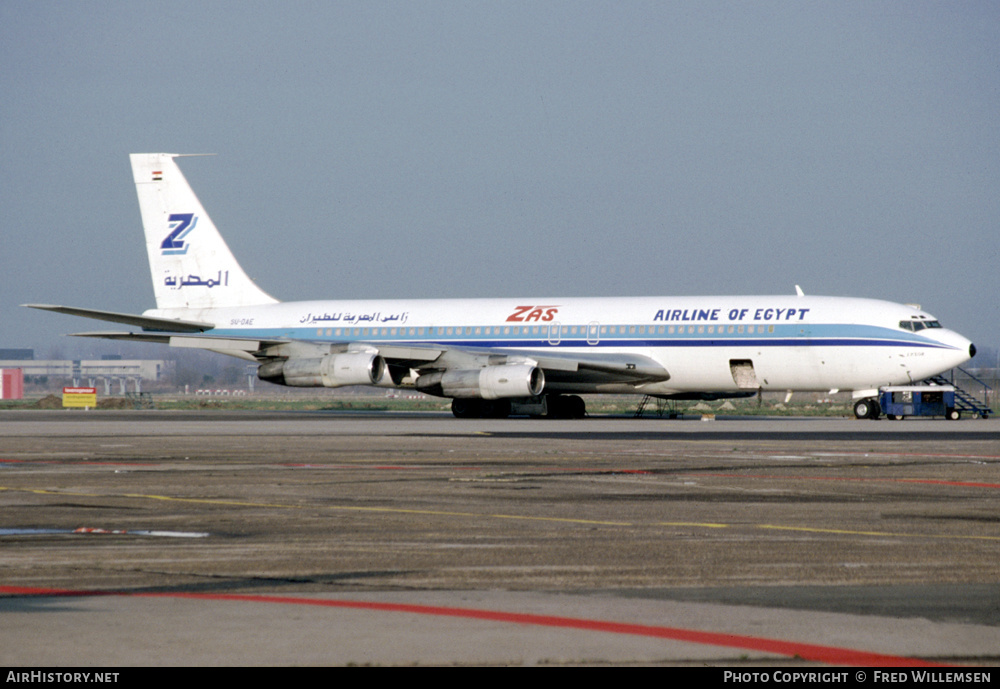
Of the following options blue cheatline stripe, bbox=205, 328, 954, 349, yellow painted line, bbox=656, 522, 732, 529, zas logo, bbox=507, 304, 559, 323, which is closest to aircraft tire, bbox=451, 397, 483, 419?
blue cheatline stripe, bbox=205, 328, 954, 349

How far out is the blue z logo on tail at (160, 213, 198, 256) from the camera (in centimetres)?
5425

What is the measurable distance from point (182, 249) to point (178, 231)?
81 centimetres

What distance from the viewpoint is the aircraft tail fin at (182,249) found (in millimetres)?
54188

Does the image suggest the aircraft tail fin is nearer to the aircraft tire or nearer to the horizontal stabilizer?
the horizontal stabilizer

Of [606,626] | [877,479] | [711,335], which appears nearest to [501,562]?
[606,626]

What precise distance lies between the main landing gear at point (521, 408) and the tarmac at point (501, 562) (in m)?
24.0

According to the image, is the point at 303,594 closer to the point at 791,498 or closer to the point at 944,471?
the point at 791,498

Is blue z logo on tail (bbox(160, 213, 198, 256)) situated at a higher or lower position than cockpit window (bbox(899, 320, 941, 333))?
higher

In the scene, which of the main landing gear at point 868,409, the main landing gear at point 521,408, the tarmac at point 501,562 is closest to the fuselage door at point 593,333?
the main landing gear at point 521,408

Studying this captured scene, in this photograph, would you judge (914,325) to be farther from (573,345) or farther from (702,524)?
(702,524)

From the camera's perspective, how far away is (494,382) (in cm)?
4416

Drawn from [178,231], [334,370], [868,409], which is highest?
[178,231]

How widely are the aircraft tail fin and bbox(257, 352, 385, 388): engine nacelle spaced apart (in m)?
7.67
